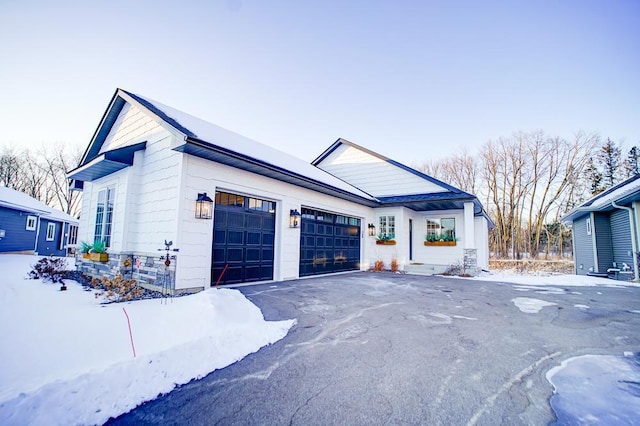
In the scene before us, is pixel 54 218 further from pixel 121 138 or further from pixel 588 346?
pixel 588 346

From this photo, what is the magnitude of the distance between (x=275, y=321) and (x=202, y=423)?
2246 mm

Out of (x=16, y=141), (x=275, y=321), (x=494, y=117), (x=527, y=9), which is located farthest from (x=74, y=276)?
(x=16, y=141)

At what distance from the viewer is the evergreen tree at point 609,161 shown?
23.0 metres

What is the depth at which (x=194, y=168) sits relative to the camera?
6074mm

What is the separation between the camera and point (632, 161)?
74.8 ft

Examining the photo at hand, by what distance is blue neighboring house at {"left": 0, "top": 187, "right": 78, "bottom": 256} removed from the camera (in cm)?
1488

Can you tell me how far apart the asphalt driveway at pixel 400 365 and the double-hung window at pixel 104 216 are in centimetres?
511

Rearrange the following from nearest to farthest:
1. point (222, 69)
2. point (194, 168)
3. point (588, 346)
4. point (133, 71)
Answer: point (588, 346), point (194, 168), point (133, 71), point (222, 69)

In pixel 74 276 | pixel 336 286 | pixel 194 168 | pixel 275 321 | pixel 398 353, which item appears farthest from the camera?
pixel 74 276

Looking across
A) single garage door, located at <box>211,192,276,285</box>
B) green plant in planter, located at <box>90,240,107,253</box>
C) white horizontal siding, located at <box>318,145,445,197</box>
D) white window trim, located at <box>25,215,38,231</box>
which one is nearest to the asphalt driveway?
single garage door, located at <box>211,192,276,285</box>

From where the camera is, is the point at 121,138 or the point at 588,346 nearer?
the point at 588,346

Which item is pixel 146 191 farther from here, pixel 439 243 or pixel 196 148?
pixel 439 243

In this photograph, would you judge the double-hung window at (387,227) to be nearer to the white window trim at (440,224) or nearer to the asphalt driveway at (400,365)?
the white window trim at (440,224)

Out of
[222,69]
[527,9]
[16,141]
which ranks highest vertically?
[16,141]
